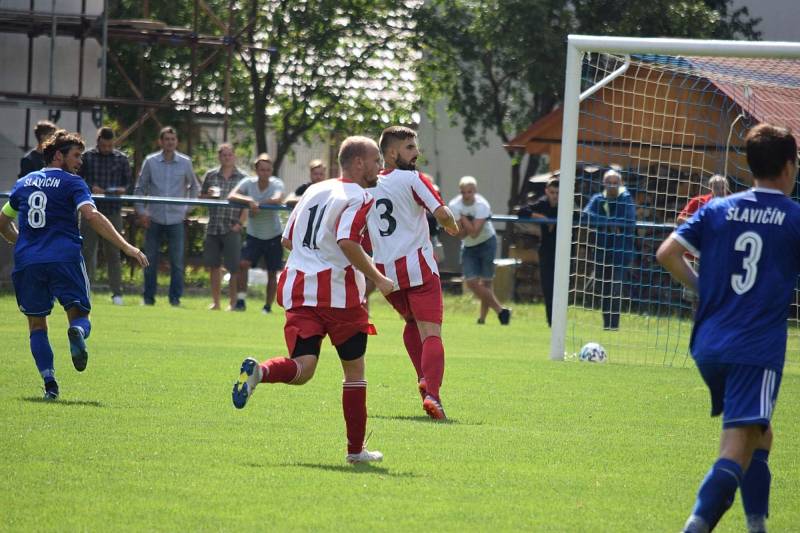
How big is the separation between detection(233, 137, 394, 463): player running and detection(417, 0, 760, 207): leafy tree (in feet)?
72.3

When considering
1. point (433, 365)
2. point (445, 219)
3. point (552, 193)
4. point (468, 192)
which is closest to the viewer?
point (445, 219)

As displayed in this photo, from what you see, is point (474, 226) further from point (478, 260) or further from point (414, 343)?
point (414, 343)

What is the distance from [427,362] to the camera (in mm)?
9109

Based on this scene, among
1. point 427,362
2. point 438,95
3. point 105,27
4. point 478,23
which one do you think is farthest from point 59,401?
point 438,95

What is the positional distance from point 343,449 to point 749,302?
2900mm

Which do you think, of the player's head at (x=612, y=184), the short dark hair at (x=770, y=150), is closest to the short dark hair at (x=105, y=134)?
the player's head at (x=612, y=184)

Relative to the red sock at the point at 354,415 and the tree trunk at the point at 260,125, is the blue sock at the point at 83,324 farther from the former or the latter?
the tree trunk at the point at 260,125

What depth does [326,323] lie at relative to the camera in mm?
7172

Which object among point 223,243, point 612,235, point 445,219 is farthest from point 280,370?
point 223,243

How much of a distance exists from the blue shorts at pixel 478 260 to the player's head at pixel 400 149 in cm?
893

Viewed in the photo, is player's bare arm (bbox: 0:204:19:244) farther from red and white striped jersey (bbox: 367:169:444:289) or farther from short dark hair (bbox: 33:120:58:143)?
short dark hair (bbox: 33:120:58:143)

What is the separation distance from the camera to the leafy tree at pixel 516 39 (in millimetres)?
28578

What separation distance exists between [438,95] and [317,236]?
26.6m

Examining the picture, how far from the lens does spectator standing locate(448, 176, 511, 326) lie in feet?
59.0
